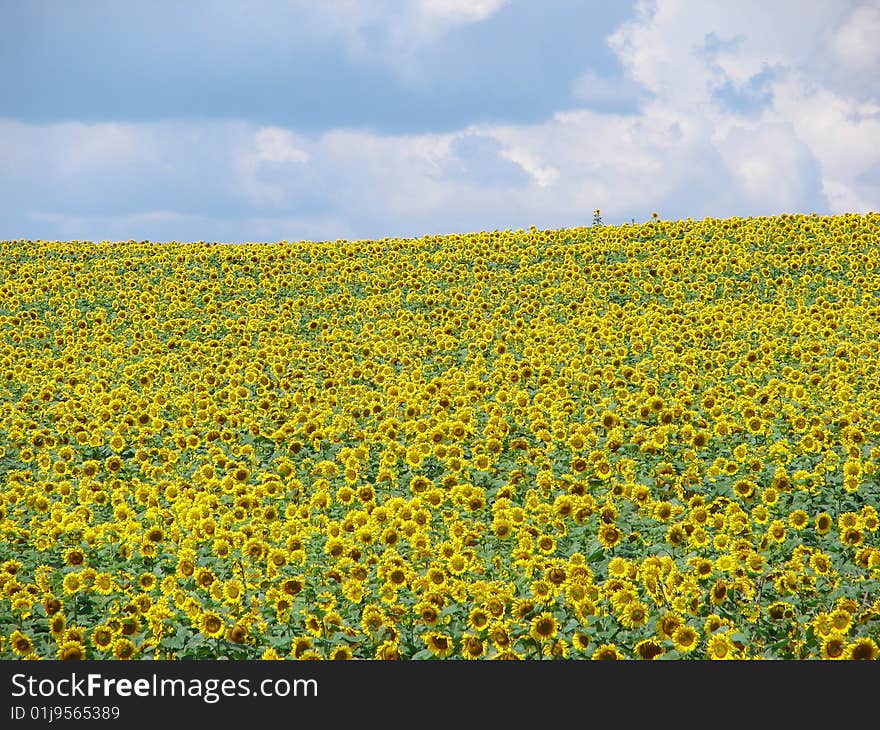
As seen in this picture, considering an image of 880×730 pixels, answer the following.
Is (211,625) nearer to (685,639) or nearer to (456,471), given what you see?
(456,471)

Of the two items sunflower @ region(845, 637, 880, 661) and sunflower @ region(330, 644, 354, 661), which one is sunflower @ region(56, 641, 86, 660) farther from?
sunflower @ region(845, 637, 880, 661)

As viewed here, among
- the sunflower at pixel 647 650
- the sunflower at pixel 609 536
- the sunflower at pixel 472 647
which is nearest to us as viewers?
the sunflower at pixel 647 650

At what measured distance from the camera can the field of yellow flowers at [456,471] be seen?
7523mm

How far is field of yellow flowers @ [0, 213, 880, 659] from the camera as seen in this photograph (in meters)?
7.52

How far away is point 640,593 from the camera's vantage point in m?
7.88

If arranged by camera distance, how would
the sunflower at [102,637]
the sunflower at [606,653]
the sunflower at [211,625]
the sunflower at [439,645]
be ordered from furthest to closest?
the sunflower at [102,637], the sunflower at [211,625], the sunflower at [439,645], the sunflower at [606,653]

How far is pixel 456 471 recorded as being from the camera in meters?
10.0

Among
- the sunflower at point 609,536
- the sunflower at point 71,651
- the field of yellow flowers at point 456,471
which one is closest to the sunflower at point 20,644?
the field of yellow flowers at point 456,471

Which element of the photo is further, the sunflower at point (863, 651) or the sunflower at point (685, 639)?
the sunflower at point (685, 639)

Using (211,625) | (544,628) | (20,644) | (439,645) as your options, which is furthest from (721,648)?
(20,644)

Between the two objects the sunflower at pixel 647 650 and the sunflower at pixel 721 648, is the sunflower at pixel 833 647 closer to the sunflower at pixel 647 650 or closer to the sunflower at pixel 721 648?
the sunflower at pixel 721 648

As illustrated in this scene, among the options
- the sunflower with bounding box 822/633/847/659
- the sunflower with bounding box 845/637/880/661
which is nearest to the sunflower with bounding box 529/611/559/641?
the sunflower with bounding box 822/633/847/659

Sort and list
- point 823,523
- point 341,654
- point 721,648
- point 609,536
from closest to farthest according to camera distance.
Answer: point 721,648, point 341,654, point 609,536, point 823,523

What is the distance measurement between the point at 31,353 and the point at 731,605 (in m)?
14.7
